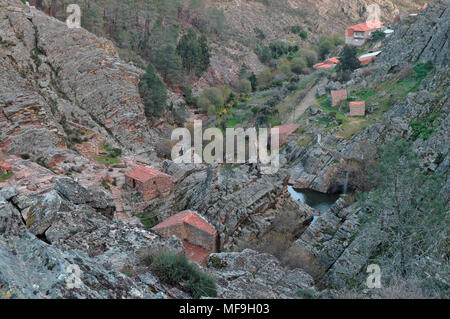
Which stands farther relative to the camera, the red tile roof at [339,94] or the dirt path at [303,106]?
the dirt path at [303,106]

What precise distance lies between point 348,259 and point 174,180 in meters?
12.6

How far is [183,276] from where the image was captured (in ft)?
26.0

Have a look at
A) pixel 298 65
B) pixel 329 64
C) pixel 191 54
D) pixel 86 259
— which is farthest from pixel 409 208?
pixel 298 65

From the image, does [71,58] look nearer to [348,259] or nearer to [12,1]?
[12,1]

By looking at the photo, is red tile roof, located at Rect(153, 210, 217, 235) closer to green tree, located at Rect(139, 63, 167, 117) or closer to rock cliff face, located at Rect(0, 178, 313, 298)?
rock cliff face, located at Rect(0, 178, 313, 298)

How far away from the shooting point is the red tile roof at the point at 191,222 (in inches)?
698

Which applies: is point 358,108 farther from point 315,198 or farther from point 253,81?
point 253,81

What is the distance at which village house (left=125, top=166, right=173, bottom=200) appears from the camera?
2266 cm

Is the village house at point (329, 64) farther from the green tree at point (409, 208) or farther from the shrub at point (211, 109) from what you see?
the green tree at point (409, 208)

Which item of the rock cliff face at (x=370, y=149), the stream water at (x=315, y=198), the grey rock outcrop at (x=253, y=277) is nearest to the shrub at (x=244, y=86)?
the rock cliff face at (x=370, y=149)

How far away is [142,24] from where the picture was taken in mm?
53844

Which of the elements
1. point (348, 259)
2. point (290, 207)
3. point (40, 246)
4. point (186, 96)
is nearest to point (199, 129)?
point (186, 96)

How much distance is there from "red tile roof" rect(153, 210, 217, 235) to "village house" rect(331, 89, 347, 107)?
89.8 ft

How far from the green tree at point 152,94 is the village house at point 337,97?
18035 millimetres
